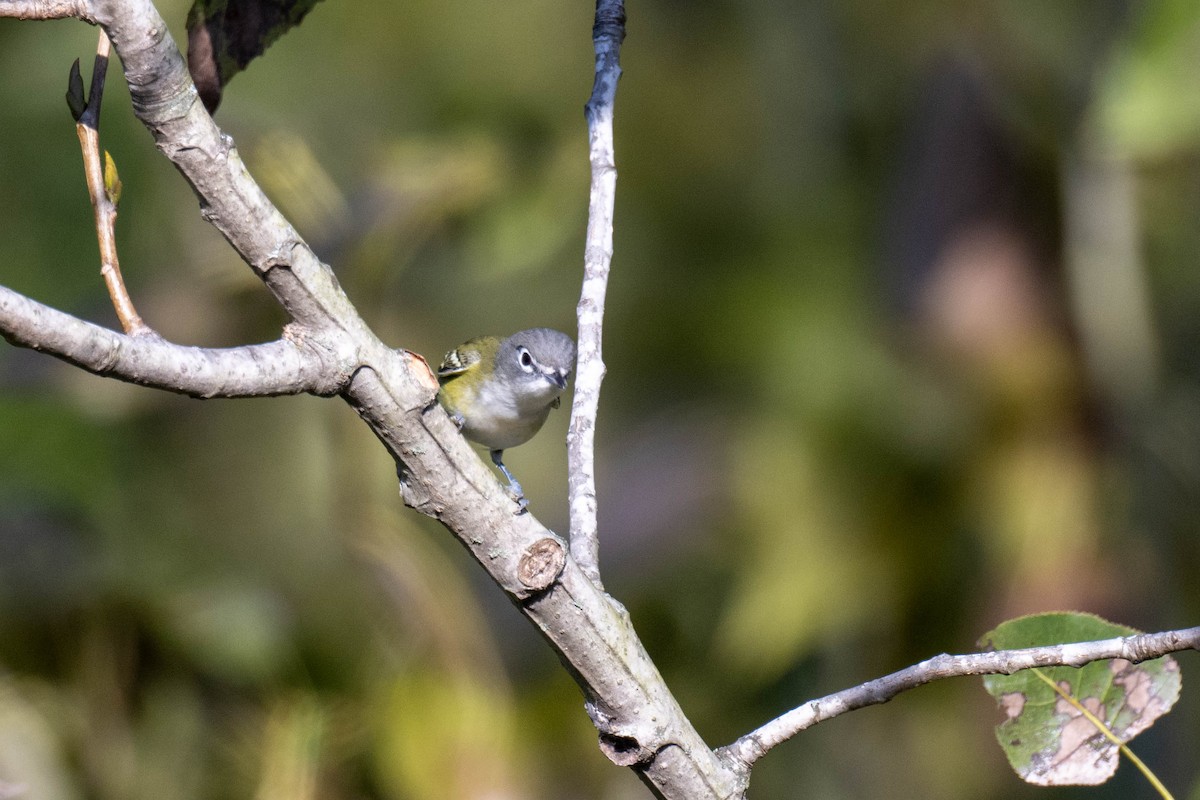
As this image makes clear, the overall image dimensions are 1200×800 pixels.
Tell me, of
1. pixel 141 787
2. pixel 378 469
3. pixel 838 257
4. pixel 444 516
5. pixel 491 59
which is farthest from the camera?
pixel 491 59

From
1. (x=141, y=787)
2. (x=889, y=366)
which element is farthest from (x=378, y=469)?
(x=889, y=366)

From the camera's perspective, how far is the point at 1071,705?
951 millimetres

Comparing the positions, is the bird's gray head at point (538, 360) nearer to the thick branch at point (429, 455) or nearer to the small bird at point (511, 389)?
the small bird at point (511, 389)

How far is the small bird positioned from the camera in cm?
200

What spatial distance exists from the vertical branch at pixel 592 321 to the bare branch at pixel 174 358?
297 mm

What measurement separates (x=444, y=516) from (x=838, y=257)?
10.2ft

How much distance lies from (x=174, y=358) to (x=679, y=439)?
2739 mm

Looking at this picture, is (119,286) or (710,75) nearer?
(119,286)

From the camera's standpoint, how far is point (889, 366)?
11.0ft

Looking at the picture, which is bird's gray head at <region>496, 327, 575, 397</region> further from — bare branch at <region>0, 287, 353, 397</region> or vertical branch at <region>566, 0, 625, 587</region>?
bare branch at <region>0, 287, 353, 397</region>

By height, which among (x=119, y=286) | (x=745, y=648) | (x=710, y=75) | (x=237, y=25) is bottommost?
(x=745, y=648)

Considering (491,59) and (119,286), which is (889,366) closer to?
(491,59)

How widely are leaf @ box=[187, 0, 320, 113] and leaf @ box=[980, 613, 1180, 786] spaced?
2.66 feet

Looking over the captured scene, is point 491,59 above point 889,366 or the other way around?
above
